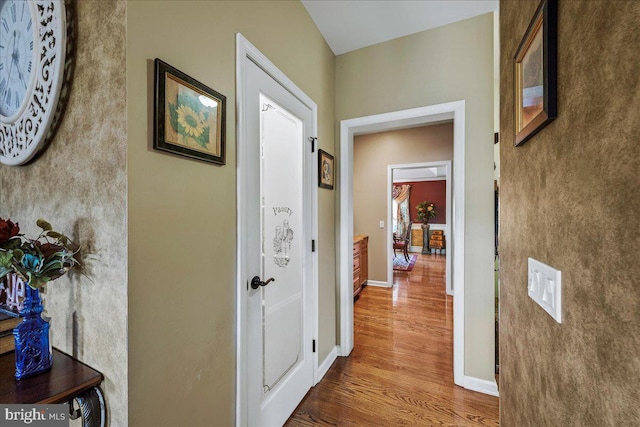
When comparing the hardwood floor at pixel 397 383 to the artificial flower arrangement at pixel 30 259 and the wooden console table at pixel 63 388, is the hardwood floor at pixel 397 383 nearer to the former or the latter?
the wooden console table at pixel 63 388

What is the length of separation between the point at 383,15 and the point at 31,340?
2757 mm

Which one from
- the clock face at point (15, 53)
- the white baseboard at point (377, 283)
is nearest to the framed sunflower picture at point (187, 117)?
the clock face at point (15, 53)

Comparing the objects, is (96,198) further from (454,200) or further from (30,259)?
(454,200)

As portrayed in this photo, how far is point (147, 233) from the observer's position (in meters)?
0.89

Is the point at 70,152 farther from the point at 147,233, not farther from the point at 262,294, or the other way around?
the point at 262,294

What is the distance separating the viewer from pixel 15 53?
3.84ft

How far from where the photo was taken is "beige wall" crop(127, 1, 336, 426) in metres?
0.87

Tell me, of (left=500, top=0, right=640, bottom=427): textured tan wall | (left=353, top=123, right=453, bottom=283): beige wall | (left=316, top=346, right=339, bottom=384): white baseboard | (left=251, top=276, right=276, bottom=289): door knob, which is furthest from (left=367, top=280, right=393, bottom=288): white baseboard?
(left=500, top=0, right=640, bottom=427): textured tan wall

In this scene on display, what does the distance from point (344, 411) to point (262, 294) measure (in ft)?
3.47

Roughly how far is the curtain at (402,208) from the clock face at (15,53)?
29.6 feet

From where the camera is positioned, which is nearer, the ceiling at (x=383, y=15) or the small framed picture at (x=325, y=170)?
the ceiling at (x=383, y=15)

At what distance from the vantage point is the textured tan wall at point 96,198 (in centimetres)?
85

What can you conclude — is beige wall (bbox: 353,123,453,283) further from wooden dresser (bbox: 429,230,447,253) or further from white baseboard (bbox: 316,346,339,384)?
wooden dresser (bbox: 429,230,447,253)

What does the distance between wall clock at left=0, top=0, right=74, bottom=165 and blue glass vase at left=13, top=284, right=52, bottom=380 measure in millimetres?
614
